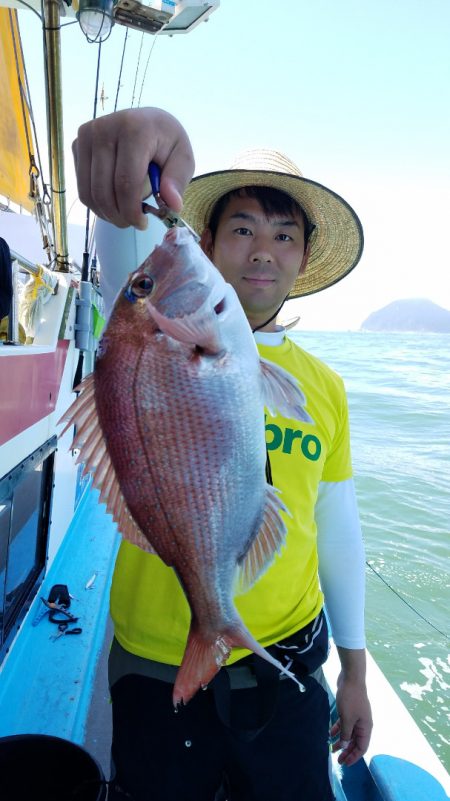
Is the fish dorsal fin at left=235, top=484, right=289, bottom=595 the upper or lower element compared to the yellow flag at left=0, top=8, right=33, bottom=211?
lower

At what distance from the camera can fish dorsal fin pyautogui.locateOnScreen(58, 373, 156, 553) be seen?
3.34 ft

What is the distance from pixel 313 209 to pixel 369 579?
16.5ft

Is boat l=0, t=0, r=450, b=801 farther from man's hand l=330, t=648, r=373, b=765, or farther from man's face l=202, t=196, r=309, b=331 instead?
man's face l=202, t=196, r=309, b=331

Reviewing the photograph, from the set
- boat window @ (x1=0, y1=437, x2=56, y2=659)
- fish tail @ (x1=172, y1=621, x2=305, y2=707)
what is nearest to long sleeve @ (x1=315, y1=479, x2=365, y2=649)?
fish tail @ (x1=172, y1=621, x2=305, y2=707)

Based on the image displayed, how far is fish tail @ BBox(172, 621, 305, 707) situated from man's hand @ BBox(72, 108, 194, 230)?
90 cm

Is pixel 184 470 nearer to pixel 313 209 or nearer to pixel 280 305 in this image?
pixel 280 305

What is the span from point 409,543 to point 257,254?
6.43m

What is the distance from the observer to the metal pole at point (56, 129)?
9.90ft

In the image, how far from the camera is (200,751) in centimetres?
141

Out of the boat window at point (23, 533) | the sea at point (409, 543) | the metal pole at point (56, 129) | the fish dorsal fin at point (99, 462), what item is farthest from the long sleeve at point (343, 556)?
the metal pole at point (56, 129)

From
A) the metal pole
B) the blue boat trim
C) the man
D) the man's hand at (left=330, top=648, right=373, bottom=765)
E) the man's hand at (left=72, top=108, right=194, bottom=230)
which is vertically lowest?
the blue boat trim

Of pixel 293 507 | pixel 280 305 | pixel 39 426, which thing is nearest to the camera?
pixel 293 507

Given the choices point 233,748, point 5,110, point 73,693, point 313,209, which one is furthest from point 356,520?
point 5,110

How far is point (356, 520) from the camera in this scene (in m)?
1.79
